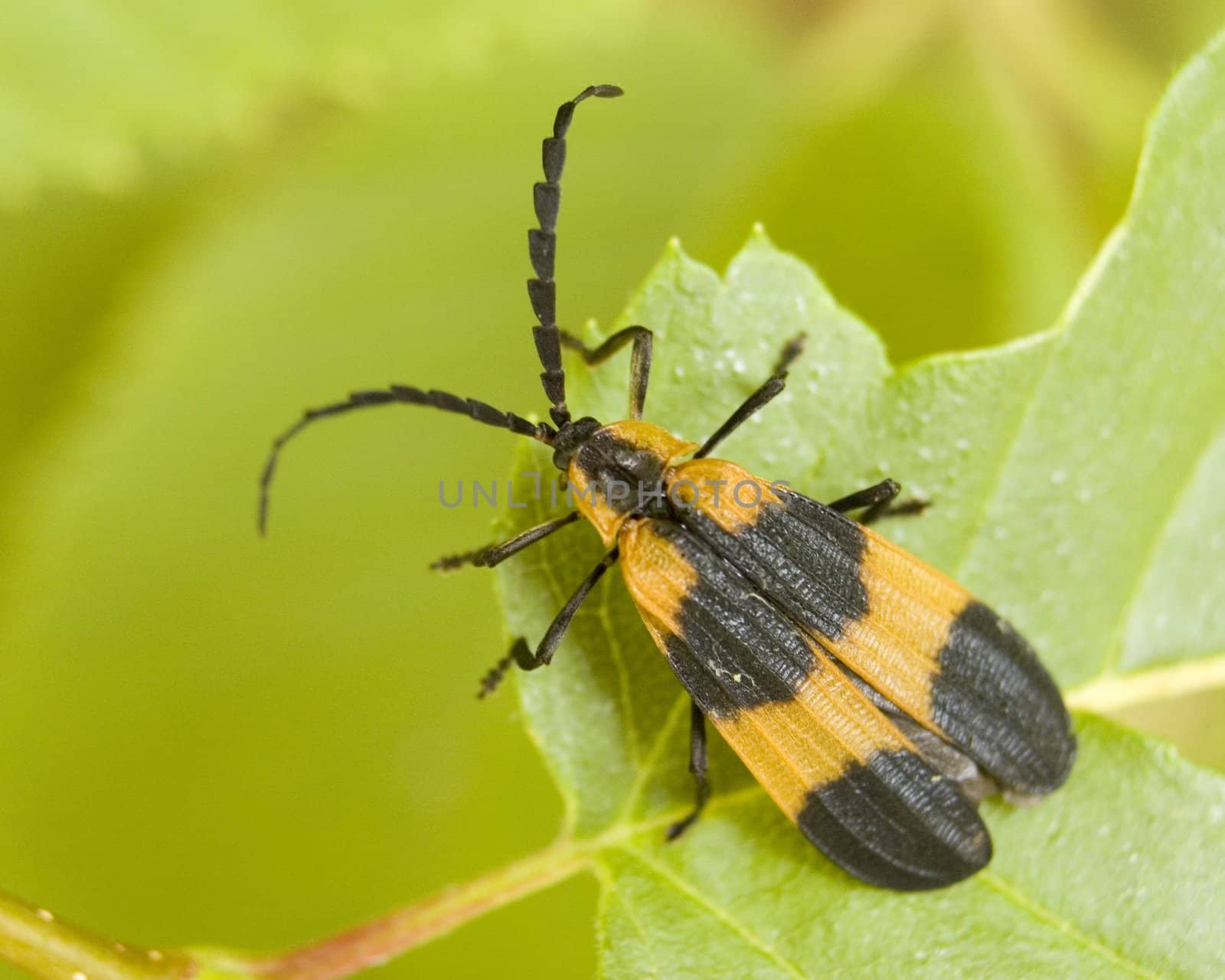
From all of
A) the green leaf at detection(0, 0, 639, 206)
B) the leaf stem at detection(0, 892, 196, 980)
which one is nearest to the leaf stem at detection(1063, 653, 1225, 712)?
the leaf stem at detection(0, 892, 196, 980)

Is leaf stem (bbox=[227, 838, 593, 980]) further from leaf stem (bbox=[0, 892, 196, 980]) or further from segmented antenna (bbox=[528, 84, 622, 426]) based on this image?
segmented antenna (bbox=[528, 84, 622, 426])

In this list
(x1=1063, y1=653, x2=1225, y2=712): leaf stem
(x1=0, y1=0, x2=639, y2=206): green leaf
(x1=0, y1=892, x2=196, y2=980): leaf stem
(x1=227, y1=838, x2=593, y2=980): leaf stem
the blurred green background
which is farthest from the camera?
the blurred green background

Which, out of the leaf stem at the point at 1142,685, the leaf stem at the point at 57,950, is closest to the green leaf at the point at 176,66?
the leaf stem at the point at 57,950

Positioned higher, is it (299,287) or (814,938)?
(299,287)

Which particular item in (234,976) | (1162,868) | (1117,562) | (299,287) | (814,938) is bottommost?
(1162,868)

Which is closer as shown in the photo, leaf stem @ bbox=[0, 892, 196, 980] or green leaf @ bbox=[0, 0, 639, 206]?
leaf stem @ bbox=[0, 892, 196, 980]

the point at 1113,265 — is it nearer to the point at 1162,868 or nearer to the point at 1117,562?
the point at 1117,562

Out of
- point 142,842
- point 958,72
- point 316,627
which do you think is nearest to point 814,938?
point 316,627

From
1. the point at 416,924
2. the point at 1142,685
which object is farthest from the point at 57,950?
the point at 1142,685
